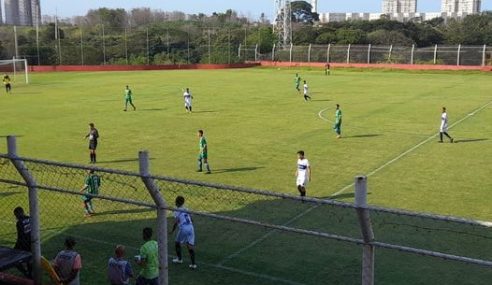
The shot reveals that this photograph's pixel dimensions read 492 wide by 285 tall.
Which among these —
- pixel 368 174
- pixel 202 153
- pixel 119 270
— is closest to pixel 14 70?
pixel 202 153

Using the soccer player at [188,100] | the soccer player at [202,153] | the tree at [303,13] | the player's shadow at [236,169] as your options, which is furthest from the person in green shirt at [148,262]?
the tree at [303,13]

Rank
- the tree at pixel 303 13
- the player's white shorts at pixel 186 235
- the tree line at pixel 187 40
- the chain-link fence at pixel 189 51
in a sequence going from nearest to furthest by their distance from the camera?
the player's white shorts at pixel 186 235 → the chain-link fence at pixel 189 51 → the tree line at pixel 187 40 → the tree at pixel 303 13

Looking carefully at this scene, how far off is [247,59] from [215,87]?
131 feet

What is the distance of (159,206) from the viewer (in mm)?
7043

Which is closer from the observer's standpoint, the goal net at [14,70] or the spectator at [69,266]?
the spectator at [69,266]

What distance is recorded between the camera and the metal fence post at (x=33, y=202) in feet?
25.7

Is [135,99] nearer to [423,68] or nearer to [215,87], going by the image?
[215,87]

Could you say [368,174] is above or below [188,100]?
below

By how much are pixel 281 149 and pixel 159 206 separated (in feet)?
53.9

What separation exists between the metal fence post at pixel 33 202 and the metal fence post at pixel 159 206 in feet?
6.26

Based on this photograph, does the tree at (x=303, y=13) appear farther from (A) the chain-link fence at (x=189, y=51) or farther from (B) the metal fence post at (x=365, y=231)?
(B) the metal fence post at (x=365, y=231)

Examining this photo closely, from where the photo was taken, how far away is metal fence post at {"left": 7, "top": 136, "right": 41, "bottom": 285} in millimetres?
7833

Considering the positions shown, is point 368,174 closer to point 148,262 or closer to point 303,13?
point 148,262

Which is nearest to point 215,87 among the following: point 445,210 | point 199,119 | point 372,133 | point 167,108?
point 167,108
